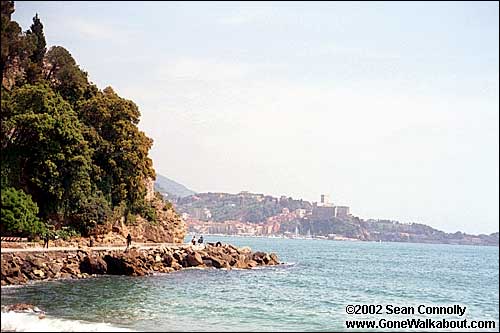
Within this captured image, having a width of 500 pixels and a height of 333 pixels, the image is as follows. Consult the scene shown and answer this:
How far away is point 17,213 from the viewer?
113 ft

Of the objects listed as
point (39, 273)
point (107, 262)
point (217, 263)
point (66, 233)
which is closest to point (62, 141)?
point (66, 233)

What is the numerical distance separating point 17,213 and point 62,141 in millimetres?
6793

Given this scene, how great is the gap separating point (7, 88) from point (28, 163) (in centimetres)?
614

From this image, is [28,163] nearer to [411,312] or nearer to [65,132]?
[65,132]

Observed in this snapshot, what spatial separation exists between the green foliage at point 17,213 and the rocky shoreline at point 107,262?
2.37 m

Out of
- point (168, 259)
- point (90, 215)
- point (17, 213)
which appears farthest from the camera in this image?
point (168, 259)

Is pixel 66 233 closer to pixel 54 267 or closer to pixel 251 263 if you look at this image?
pixel 54 267

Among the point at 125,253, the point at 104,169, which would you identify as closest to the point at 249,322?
the point at 125,253

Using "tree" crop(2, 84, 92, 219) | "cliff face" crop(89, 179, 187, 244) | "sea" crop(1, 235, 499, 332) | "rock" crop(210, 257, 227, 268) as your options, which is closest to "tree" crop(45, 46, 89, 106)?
"tree" crop(2, 84, 92, 219)

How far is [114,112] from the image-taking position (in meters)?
47.4

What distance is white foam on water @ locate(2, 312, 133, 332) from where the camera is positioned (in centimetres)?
1864

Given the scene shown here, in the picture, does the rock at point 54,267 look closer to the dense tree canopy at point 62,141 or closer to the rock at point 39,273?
the rock at point 39,273

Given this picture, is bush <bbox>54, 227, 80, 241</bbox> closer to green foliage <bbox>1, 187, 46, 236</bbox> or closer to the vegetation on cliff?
the vegetation on cliff

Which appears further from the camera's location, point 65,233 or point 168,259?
point 168,259
